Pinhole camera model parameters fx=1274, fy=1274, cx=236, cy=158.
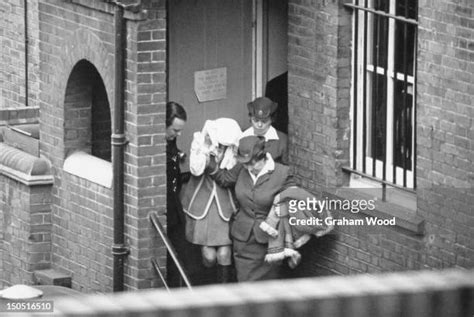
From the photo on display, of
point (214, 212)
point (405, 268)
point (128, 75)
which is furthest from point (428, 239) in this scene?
point (128, 75)

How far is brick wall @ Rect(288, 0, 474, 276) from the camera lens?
7.91m

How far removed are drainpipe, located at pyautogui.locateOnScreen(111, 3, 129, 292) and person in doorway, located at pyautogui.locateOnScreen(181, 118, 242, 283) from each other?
55 cm

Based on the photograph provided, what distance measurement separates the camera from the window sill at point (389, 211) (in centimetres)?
838

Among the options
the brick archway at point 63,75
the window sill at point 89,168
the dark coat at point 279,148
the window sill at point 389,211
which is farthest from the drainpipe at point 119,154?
the window sill at point 389,211

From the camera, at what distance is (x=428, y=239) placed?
329 inches

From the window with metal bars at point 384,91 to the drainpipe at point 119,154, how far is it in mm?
1709

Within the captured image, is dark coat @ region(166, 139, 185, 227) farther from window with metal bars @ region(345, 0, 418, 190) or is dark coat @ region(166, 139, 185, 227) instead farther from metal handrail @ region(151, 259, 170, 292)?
window with metal bars @ region(345, 0, 418, 190)

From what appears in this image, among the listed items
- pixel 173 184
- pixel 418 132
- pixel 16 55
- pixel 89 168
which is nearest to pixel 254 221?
pixel 173 184

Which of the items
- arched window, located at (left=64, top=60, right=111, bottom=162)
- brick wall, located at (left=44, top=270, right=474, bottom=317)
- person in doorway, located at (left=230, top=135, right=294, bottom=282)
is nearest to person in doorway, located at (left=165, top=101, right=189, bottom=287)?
person in doorway, located at (left=230, top=135, right=294, bottom=282)

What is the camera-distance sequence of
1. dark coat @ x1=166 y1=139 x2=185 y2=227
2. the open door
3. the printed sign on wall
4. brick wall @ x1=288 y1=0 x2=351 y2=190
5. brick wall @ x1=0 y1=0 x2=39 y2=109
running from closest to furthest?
brick wall @ x1=288 y1=0 x2=351 y2=190 → dark coat @ x1=166 y1=139 x2=185 y2=227 → the open door → the printed sign on wall → brick wall @ x1=0 y1=0 x2=39 y2=109

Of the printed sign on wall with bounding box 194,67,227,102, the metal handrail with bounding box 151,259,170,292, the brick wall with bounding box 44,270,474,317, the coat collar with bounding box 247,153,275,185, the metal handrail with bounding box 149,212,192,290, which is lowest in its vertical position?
the metal handrail with bounding box 151,259,170,292

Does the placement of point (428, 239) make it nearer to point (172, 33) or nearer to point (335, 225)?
point (335, 225)

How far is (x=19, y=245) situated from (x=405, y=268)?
12.8ft

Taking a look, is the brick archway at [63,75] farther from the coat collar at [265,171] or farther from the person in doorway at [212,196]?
the coat collar at [265,171]
